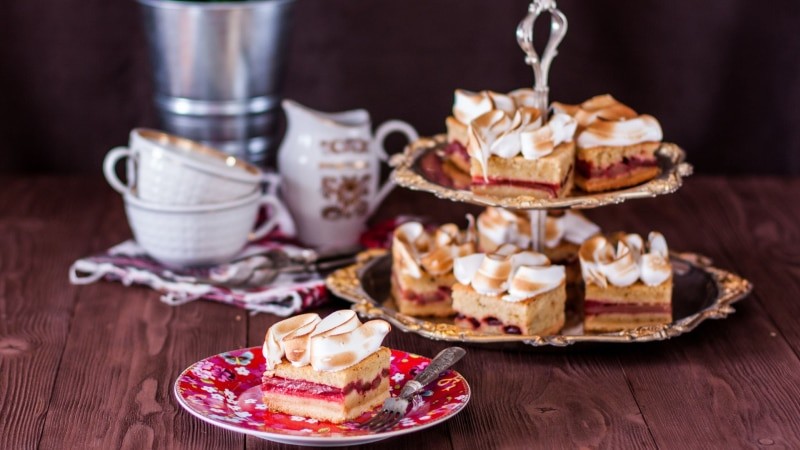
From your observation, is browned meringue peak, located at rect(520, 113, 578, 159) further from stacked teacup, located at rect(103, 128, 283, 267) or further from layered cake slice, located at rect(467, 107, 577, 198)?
stacked teacup, located at rect(103, 128, 283, 267)

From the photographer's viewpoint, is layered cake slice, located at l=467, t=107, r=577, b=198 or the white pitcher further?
the white pitcher

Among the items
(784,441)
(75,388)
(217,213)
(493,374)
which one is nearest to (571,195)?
(493,374)

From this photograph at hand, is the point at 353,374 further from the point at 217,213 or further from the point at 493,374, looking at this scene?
the point at 217,213

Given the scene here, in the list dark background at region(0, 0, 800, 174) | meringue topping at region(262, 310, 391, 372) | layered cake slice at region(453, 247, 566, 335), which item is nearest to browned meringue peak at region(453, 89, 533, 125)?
layered cake slice at region(453, 247, 566, 335)

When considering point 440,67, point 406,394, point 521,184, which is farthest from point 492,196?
point 440,67

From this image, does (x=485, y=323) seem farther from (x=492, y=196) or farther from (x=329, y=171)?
(x=329, y=171)

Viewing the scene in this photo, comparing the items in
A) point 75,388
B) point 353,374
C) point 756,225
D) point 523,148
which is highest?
point 523,148

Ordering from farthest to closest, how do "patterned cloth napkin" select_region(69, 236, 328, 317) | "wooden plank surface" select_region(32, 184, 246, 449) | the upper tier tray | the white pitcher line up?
the white pitcher, "patterned cloth napkin" select_region(69, 236, 328, 317), the upper tier tray, "wooden plank surface" select_region(32, 184, 246, 449)

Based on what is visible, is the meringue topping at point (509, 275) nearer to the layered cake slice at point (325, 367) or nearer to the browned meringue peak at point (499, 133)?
the browned meringue peak at point (499, 133)
